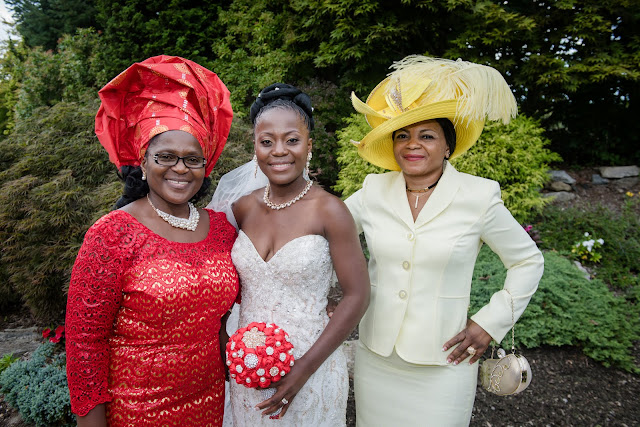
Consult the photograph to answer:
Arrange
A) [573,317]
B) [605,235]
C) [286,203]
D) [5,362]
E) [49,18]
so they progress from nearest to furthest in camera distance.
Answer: [286,203]
[5,362]
[573,317]
[605,235]
[49,18]

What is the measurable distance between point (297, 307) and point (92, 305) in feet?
3.17

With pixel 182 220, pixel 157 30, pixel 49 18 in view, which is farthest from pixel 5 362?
pixel 49 18

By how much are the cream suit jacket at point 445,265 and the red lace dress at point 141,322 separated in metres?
0.90

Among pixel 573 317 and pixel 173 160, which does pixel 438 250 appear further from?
pixel 573 317

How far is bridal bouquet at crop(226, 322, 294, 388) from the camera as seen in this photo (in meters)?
1.90

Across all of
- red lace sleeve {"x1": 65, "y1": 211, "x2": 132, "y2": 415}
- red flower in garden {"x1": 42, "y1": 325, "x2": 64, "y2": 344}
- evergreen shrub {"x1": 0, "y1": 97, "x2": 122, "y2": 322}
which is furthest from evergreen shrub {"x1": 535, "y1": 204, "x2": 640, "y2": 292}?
red flower in garden {"x1": 42, "y1": 325, "x2": 64, "y2": 344}

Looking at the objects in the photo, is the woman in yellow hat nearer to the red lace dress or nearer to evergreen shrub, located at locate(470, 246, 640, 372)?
the red lace dress

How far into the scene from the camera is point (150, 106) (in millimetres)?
2076

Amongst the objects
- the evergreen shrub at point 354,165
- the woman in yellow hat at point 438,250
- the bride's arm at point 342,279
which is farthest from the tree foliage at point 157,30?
the bride's arm at point 342,279

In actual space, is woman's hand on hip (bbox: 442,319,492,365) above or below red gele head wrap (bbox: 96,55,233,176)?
below

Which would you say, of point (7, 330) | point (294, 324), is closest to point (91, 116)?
point (7, 330)

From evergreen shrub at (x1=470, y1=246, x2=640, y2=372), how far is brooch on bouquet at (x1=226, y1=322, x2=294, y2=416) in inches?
123

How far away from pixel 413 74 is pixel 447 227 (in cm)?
85

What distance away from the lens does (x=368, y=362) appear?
2492mm
